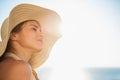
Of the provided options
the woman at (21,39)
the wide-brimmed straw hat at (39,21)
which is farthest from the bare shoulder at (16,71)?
the wide-brimmed straw hat at (39,21)

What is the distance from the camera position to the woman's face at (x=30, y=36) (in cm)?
102

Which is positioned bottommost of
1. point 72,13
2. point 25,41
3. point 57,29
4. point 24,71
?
point 24,71

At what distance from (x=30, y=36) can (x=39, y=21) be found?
114 millimetres

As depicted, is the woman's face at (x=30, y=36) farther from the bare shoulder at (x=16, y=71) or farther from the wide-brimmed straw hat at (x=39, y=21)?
the bare shoulder at (x=16, y=71)

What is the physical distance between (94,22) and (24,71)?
1.40 metres

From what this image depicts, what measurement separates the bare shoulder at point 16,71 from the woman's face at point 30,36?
0.44ft

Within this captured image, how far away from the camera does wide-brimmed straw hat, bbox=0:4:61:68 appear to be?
1.02 metres

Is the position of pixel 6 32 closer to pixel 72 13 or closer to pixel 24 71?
pixel 24 71

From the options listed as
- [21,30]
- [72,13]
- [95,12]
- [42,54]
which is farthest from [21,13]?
[95,12]

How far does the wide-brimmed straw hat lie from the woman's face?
0.02 m

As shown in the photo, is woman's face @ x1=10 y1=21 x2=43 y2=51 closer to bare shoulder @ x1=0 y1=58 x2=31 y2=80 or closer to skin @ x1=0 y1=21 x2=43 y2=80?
skin @ x1=0 y1=21 x2=43 y2=80

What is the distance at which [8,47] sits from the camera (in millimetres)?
1001

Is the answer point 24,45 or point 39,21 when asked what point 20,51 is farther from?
point 39,21

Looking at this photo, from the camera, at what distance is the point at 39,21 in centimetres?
114
